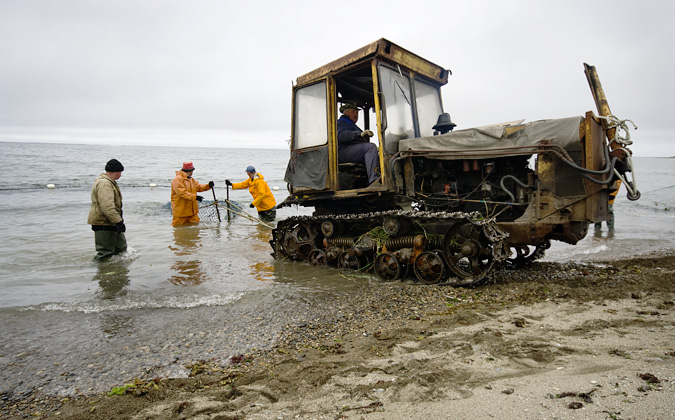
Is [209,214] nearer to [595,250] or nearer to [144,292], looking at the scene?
[144,292]

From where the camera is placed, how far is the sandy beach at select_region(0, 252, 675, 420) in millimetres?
2365

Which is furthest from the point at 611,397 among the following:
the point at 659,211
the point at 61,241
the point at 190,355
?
the point at 659,211

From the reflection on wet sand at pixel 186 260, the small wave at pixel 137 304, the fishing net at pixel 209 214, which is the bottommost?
the small wave at pixel 137 304

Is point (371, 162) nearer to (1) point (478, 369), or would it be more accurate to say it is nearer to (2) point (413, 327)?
(2) point (413, 327)

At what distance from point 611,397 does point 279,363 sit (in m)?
2.23

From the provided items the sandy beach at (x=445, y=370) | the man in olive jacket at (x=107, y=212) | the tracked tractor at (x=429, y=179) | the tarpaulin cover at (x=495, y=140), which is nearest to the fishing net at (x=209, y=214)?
the man in olive jacket at (x=107, y=212)

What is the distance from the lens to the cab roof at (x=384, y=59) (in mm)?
6082

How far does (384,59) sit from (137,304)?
484cm

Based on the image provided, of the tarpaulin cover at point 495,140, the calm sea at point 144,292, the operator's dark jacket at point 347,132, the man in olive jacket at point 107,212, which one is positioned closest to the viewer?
the calm sea at point 144,292

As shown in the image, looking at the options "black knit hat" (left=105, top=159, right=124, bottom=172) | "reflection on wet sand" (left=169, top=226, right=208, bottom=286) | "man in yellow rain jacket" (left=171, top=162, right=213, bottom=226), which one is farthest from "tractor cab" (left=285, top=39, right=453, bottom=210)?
"man in yellow rain jacket" (left=171, top=162, right=213, bottom=226)

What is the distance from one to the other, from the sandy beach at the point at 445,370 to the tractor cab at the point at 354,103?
2.64 meters

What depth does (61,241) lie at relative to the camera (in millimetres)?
10758

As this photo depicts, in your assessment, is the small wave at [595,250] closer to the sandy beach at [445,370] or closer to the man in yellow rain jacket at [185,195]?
the sandy beach at [445,370]

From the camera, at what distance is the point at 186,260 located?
27.3 feet
